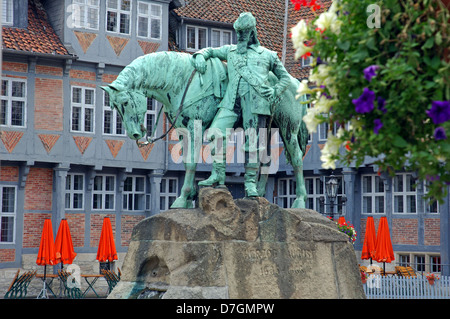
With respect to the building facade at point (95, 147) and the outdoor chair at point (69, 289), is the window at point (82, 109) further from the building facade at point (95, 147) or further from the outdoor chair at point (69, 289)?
the outdoor chair at point (69, 289)

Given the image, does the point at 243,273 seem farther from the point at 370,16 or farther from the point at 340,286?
the point at 370,16

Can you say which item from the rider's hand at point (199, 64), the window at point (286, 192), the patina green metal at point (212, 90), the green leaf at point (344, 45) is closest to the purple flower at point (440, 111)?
the green leaf at point (344, 45)

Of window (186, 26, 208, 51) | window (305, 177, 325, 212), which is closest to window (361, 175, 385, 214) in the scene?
window (305, 177, 325, 212)

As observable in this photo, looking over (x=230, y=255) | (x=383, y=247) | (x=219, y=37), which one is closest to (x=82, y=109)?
(x=219, y=37)

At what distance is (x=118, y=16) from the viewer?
86.4 ft

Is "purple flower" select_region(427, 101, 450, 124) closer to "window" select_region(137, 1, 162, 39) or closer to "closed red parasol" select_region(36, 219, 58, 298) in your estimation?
"closed red parasol" select_region(36, 219, 58, 298)

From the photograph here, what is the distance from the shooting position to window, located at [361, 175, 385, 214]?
2848 centimetres

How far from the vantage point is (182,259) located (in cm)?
791

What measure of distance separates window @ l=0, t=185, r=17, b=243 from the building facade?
1.2 inches

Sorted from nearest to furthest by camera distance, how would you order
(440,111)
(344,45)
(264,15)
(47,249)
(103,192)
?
(440,111) < (344,45) < (47,249) < (103,192) < (264,15)

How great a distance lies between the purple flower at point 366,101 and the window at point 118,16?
22.7 meters

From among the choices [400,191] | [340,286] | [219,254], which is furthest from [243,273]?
[400,191]

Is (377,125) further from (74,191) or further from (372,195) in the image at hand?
(372,195)

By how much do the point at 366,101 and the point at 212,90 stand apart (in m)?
4.75
